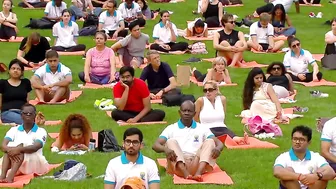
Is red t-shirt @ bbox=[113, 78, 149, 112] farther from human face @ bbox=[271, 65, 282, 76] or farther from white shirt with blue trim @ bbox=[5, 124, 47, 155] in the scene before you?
white shirt with blue trim @ bbox=[5, 124, 47, 155]

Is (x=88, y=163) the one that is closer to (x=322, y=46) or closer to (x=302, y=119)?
(x=302, y=119)

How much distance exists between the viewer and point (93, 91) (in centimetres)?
1862

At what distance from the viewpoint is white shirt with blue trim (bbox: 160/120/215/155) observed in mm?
12273

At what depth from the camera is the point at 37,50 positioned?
20797 millimetres

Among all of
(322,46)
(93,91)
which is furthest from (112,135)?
(322,46)

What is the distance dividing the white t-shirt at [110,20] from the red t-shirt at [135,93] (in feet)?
31.4

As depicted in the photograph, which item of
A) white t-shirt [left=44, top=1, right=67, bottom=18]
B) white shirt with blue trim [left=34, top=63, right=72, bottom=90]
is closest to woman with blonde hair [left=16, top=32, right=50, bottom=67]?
white shirt with blue trim [left=34, top=63, right=72, bottom=90]

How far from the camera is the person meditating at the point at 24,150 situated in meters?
12.0

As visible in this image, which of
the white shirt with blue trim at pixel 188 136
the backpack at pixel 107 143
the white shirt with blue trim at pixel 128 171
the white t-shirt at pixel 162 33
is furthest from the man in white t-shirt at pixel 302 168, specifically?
the white t-shirt at pixel 162 33

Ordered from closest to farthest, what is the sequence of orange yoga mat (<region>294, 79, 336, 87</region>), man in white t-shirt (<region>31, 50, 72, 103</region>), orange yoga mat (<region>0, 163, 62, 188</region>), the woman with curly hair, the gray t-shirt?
orange yoga mat (<region>0, 163, 62, 188</region>) → the woman with curly hair → man in white t-shirt (<region>31, 50, 72, 103</region>) → orange yoga mat (<region>294, 79, 336, 87</region>) → the gray t-shirt

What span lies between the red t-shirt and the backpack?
195 cm

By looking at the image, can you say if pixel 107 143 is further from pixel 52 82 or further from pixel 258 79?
pixel 52 82

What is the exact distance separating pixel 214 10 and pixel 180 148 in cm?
1530

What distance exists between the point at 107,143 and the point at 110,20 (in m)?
11.8
